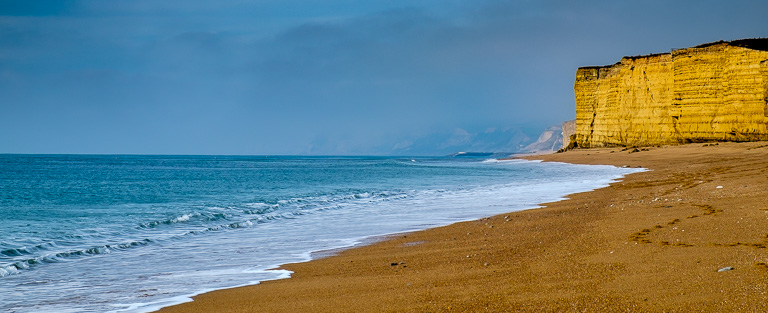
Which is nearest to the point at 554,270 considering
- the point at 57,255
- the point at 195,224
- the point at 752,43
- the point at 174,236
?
the point at 57,255

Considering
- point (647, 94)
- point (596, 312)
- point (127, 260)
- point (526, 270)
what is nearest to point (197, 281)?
point (127, 260)

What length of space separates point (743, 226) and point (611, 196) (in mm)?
7717

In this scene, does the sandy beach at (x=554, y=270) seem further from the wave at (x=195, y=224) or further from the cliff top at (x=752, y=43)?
the cliff top at (x=752, y=43)

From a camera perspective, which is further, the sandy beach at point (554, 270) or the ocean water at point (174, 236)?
the ocean water at point (174, 236)

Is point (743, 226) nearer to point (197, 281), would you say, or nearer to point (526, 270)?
point (526, 270)

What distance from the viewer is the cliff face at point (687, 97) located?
36562 mm

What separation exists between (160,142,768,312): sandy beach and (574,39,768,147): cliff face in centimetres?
3214

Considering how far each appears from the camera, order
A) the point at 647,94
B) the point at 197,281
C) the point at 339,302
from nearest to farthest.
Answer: the point at 339,302 < the point at 197,281 < the point at 647,94

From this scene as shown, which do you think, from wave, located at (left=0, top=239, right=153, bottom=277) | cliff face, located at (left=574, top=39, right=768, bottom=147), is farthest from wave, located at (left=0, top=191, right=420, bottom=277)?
cliff face, located at (left=574, top=39, right=768, bottom=147)

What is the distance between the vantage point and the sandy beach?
4574 millimetres

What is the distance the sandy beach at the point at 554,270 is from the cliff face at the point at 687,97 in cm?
3214

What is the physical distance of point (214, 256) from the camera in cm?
846

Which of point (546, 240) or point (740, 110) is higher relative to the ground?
point (740, 110)

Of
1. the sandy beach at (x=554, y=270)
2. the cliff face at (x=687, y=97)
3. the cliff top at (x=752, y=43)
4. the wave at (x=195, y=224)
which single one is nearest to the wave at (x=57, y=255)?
the wave at (x=195, y=224)
